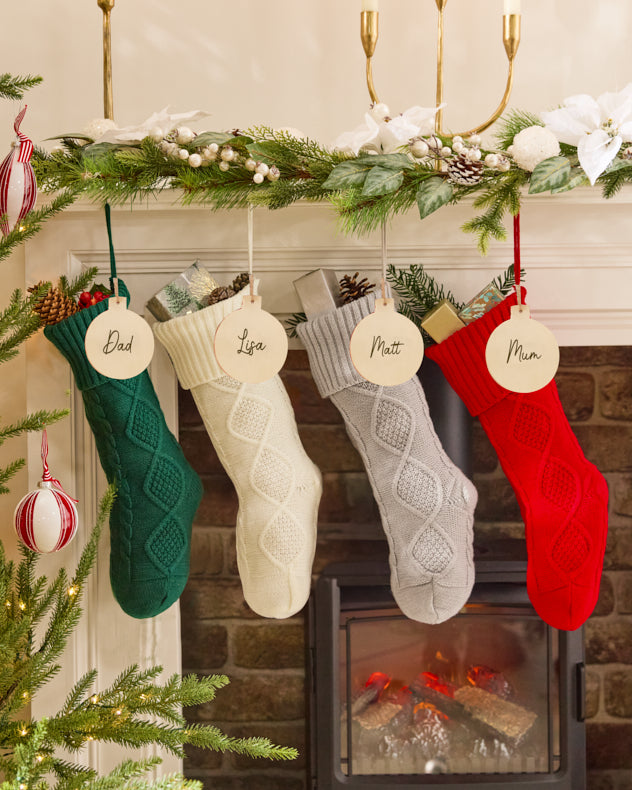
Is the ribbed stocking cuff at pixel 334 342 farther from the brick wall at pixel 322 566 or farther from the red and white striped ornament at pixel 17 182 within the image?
the red and white striped ornament at pixel 17 182

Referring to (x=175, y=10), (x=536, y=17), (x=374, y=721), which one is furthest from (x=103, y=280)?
(x=374, y=721)

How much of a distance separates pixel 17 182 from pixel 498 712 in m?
1.27

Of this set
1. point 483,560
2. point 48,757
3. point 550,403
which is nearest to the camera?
point 48,757

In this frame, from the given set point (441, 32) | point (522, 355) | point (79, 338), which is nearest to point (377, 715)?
point (522, 355)

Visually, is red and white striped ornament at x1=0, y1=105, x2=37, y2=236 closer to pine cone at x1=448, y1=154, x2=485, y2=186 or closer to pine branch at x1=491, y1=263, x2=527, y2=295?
pine cone at x1=448, y1=154, x2=485, y2=186

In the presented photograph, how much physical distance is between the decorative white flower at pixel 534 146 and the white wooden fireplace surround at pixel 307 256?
23 cm

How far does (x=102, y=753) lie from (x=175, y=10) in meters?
1.32

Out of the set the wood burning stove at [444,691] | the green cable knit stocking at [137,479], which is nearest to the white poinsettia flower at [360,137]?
the green cable knit stocking at [137,479]

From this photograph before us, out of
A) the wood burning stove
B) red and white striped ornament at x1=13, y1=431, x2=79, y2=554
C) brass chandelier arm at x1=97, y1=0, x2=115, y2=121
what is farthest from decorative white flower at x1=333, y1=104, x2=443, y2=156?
the wood burning stove

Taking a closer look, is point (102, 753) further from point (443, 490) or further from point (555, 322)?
point (555, 322)

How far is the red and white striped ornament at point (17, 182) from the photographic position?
34.0 inches

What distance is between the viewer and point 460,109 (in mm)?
1187

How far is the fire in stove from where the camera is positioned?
1.35 m

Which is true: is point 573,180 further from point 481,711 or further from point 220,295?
point 481,711
